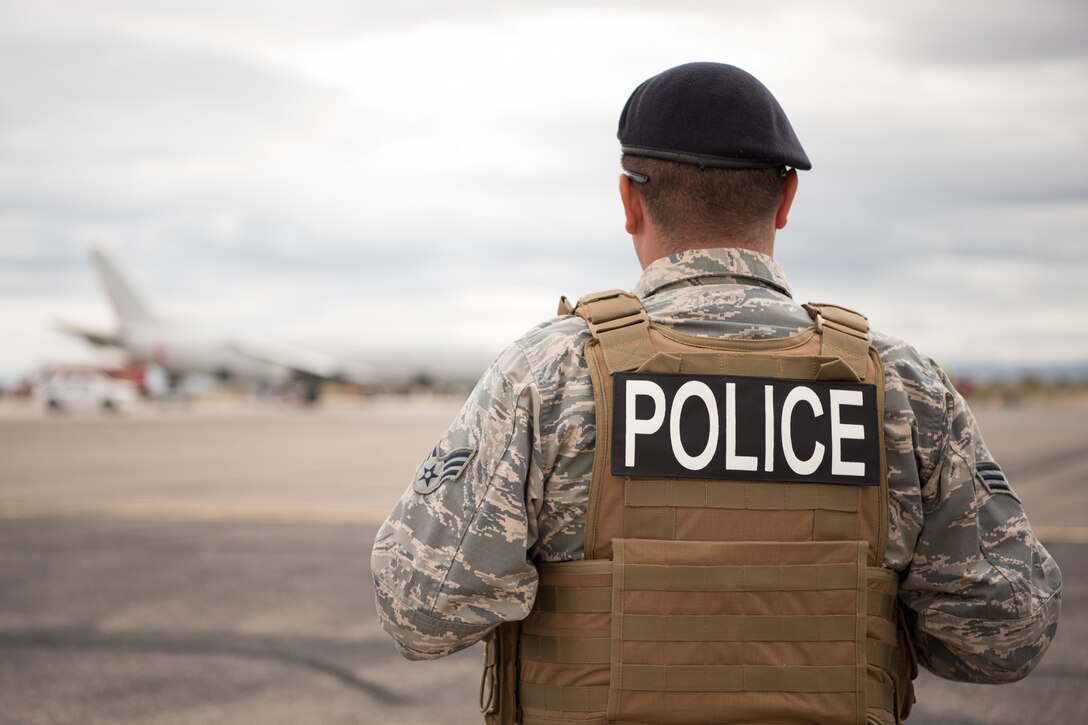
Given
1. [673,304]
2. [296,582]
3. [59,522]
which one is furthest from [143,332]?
[673,304]

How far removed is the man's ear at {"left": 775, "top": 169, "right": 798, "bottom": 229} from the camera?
6.65 ft

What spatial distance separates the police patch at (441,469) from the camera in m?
1.90

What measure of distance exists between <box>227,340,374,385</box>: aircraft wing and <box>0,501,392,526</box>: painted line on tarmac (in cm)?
4280

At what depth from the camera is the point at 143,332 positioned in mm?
57469

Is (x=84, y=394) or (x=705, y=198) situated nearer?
(x=705, y=198)

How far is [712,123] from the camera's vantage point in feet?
6.33

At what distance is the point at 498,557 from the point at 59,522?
32.7 ft

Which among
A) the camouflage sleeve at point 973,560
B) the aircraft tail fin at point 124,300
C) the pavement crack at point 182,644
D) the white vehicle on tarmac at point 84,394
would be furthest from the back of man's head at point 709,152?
the aircraft tail fin at point 124,300

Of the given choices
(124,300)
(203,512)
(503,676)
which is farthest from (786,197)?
(124,300)

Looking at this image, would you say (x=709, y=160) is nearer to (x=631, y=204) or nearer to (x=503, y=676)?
(x=631, y=204)

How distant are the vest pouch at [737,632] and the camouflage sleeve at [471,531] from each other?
209 mm

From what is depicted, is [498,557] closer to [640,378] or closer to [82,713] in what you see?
[640,378]

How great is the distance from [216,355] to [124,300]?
7686 millimetres

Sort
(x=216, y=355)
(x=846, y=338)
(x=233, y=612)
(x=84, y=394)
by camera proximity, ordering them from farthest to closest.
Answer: (x=216, y=355) < (x=84, y=394) < (x=233, y=612) < (x=846, y=338)
